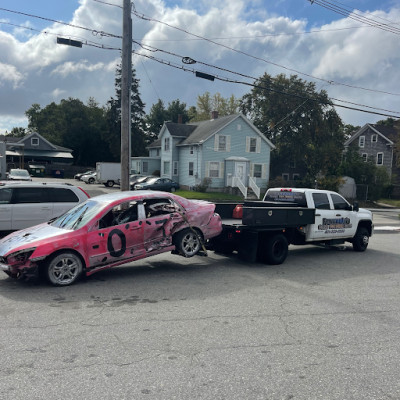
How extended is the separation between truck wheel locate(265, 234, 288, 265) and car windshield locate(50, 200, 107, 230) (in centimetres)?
388

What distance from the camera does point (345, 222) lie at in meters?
11.4

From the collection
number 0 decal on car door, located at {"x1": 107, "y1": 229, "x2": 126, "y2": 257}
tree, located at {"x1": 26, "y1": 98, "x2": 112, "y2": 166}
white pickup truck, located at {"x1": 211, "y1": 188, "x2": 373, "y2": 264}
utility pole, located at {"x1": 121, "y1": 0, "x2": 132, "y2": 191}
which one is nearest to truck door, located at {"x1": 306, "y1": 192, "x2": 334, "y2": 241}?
white pickup truck, located at {"x1": 211, "y1": 188, "x2": 373, "y2": 264}

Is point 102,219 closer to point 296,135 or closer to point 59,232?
point 59,232

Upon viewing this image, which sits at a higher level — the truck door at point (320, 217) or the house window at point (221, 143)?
the house window at point (221, 143)

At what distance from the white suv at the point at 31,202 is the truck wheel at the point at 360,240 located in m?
8.20

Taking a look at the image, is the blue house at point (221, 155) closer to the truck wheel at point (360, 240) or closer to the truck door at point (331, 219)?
the truck wheel at point (360, 240)

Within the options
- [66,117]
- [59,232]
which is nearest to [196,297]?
[59,232]

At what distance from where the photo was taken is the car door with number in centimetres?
739

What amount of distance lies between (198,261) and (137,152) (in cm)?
5464

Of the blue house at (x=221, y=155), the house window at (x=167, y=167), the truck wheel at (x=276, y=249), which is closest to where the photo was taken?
the truck wheel at (x=276, y=249)

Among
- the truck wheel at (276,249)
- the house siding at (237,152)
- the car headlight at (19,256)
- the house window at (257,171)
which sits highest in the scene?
the house siding at (237,152)

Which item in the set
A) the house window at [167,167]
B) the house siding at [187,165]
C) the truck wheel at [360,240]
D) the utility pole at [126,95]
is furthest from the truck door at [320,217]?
the house window at [167,167]

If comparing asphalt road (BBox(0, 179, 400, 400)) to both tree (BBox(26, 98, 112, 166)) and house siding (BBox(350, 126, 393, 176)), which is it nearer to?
house siding (BBox(350, 126, 393, 176))

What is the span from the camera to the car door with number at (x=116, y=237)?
291 inches
